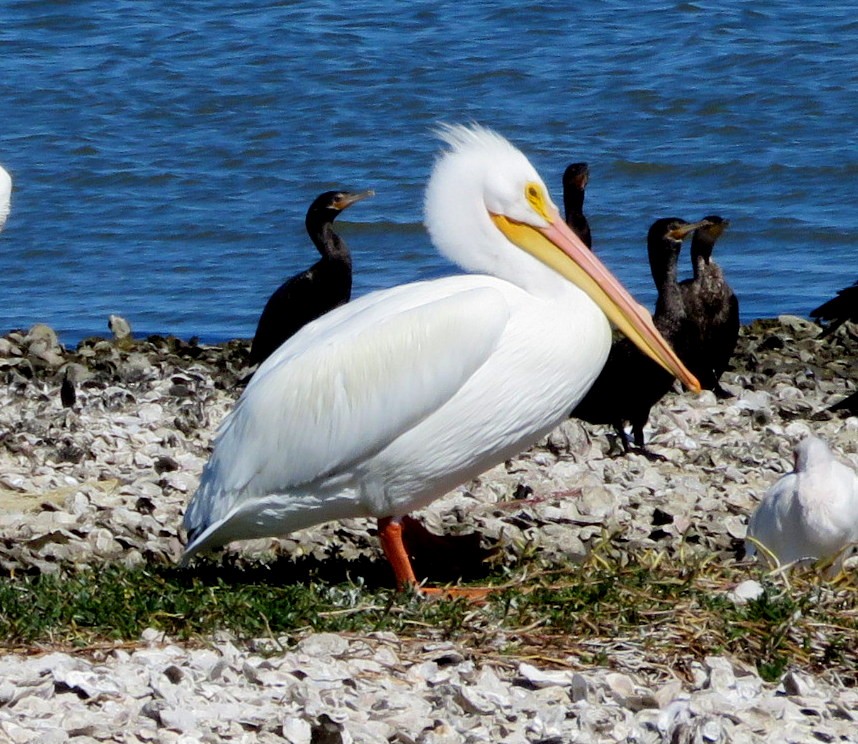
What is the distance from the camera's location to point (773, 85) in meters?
15.4

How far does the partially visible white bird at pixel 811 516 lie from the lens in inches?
185

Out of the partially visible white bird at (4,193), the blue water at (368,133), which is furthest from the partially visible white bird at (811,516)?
the blue water at (368,133)

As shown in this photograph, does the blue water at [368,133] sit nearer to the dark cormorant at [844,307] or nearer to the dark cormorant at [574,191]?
the dark cormorant at [574,191]

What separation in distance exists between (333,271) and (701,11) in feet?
32.8

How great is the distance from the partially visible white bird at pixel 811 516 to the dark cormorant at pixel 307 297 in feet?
12.5

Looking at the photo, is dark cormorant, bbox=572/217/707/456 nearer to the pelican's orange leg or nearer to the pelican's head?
the pelican's head

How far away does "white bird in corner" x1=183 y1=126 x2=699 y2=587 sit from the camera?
14.2 ft

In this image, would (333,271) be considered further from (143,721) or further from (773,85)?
(773,85)

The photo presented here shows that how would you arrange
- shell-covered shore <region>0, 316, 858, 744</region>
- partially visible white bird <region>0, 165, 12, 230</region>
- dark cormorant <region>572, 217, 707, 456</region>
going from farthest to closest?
partially visible white bird <region>0, 165, 12, 230</region> < dark cormorant <region>572, 217, 707, 456</region> < shell-covered shore <region>0, 316, 858, 744</region>

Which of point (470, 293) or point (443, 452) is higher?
point (470, 293)

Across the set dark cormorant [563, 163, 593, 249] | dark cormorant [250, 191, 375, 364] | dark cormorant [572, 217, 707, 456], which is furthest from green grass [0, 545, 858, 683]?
dark cormorant [563, 163, 593, 249]

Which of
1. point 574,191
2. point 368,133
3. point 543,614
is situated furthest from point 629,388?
point 368,133

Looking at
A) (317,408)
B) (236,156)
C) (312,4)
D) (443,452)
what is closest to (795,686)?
(443,452)

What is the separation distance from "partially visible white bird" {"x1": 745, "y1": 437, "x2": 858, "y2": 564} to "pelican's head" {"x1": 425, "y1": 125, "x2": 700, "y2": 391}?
1.40 feet
